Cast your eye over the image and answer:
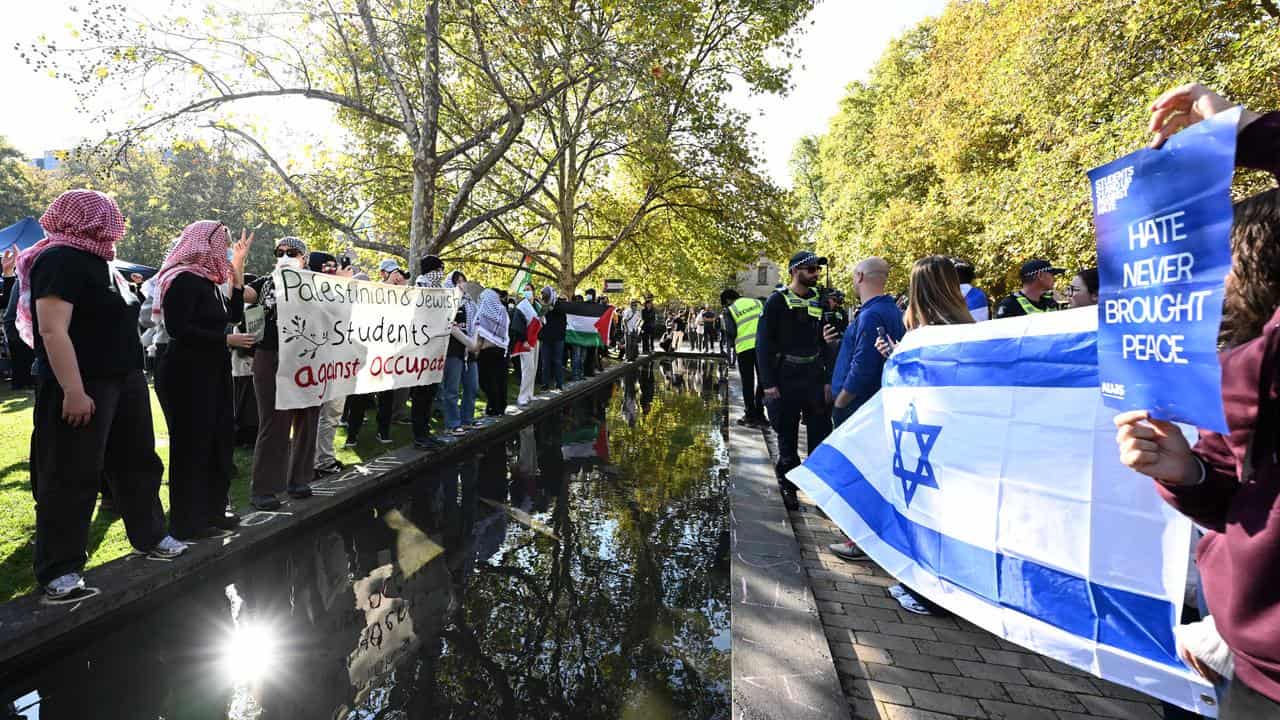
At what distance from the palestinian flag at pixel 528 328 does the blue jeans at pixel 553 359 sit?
260 centimetres

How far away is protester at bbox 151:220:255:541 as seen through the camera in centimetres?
387

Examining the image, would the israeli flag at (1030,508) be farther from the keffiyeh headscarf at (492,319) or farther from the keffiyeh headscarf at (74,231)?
the keffiyeh headscarf at (492,319)

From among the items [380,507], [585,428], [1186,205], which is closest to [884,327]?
[1186,205]

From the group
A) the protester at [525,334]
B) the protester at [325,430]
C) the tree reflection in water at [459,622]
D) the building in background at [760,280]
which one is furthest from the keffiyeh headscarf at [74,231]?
the building in background at [760,280]

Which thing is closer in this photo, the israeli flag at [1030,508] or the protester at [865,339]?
the israeli flag at [1030,508]

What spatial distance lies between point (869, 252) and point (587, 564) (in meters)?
20.1

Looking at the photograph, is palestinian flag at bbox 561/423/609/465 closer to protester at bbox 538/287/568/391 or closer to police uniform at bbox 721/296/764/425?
police uniform at bbox 721/296/764/425

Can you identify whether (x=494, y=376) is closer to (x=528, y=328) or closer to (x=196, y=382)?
(x=528, y=328)

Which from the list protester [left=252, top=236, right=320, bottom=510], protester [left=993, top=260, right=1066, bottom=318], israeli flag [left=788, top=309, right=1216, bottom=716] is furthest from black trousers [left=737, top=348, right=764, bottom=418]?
protester [left=252, top=236, right=320, bottom=510]

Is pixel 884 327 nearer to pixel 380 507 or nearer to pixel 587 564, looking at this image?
pixel 587 564

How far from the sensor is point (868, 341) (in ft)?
14.1

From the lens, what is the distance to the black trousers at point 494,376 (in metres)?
8.45

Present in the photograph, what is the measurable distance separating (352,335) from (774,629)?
4.69 m

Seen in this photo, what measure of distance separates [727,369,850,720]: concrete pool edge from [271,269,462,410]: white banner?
3749mm
